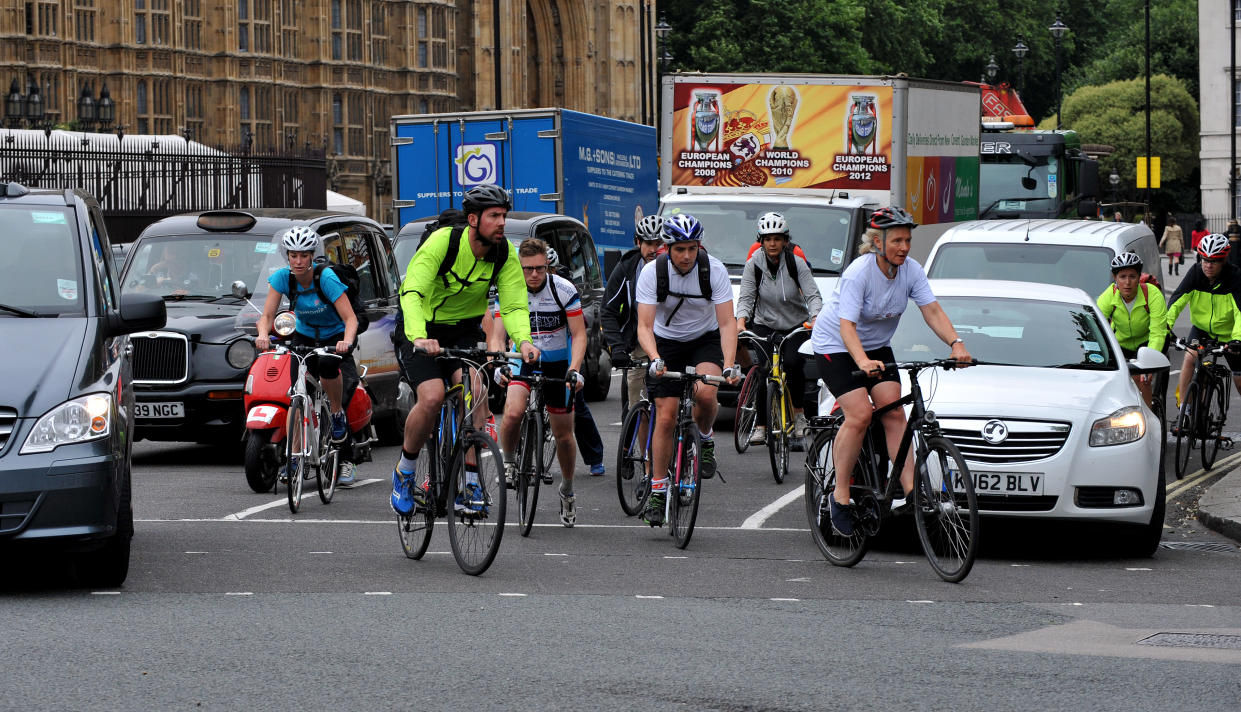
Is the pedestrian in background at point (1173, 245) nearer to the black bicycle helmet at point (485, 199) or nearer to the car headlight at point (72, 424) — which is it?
the black bicycle helmet at point (485, 199)

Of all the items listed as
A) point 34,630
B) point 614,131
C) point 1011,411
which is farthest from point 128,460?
point 614,131

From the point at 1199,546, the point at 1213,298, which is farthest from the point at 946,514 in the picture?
the point at 1213,298

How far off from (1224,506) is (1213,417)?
2.53 metres

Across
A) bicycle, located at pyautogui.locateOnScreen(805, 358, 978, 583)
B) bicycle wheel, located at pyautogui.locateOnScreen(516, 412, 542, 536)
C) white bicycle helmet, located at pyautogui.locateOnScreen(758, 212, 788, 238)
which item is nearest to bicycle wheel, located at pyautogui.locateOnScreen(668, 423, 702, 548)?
bicycle, located at pyautogui.locateOnScreen(805, 358, 978, 583)

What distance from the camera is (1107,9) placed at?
108m

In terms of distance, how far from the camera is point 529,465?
10.2 meters

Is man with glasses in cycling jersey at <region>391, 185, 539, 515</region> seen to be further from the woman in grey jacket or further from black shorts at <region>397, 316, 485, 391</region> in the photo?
the woman in grey jacket

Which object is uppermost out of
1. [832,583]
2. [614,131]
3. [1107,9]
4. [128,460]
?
[1107,9]

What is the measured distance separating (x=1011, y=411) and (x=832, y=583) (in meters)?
1.59

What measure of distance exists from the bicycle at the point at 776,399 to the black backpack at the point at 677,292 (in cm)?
288

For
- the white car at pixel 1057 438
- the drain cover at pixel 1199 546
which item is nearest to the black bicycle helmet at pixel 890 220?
the white car at pixel 1057 438

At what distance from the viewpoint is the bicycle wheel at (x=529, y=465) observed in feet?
33.4

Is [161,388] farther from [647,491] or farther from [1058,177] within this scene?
[1058,177]

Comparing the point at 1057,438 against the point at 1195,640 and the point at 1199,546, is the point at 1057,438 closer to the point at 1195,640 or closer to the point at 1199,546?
the point at 1199,546
